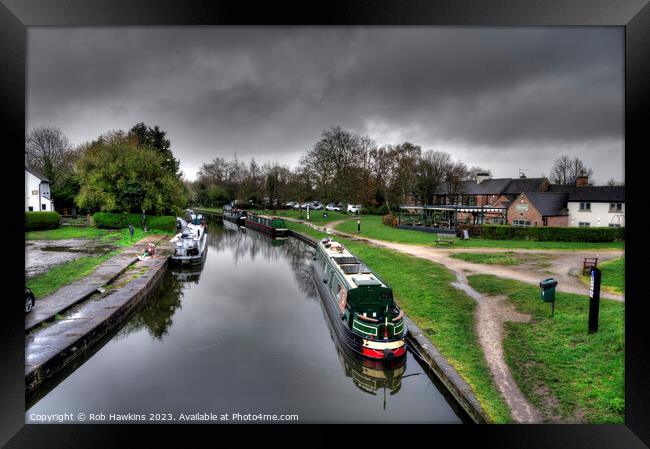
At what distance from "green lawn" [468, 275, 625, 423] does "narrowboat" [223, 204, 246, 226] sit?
23.5m

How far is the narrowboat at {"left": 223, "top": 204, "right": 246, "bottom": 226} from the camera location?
28.1 m

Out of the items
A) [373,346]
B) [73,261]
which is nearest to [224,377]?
[373,346]

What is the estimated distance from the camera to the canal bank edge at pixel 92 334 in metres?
4.61

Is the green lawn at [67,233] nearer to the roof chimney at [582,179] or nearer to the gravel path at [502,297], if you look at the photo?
the gravel path at [502,297]

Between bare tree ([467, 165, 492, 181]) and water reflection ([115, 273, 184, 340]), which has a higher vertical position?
bare tree ([467, 165, 492, 181])

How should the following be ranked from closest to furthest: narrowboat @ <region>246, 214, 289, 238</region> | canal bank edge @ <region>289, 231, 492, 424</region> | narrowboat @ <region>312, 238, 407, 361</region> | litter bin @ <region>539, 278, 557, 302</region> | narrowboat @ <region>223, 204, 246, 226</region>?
1. canal bank edge @ <region>289, 231, 492, 424</region>
2. narrowboat @ <region>312, 238, 407, 361</region>
3. litter bin @ <region>539, 278, 557, 302</region>
4. narrowboat @ <region>246, 214, 289, 238</region>
5. narrowboat @ <region>223, 204, 246, 226</region>

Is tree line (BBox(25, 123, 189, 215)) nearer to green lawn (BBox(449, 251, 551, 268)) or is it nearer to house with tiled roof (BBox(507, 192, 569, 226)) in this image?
green lawn (BBox(449, 251, 551, 268))

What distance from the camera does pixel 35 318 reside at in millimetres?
6070

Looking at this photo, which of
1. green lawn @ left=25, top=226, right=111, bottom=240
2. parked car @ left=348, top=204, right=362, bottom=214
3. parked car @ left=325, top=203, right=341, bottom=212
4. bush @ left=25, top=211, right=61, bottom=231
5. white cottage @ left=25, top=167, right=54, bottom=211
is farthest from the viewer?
parked car @ left=325, top=203, right=341, bottom=212

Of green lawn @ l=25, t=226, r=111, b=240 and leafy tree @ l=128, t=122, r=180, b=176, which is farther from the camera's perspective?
leafy tree @ l=128, t=122, r=180, b=176

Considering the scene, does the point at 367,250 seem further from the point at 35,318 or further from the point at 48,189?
the point at 48,189

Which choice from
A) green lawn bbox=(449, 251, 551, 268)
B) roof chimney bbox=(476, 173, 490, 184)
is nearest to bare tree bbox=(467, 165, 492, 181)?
roof chimney bbox=(476, 173, 490, 184)

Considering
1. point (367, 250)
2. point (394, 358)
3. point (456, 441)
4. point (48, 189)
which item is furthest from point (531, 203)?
point (48, 189)

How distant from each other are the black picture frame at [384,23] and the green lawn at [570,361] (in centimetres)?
41
